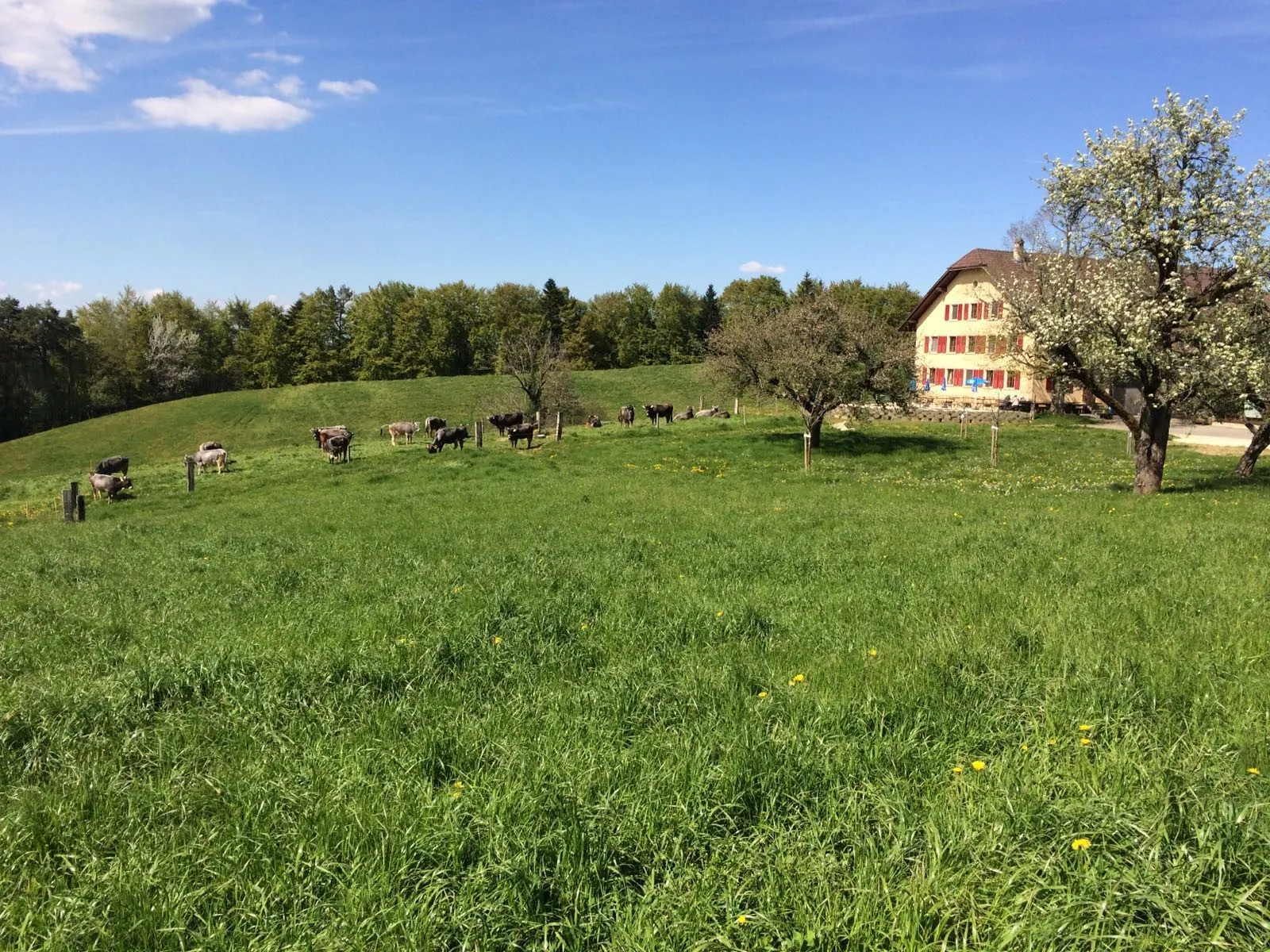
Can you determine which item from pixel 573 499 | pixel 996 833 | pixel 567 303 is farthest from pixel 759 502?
pixel 567 303

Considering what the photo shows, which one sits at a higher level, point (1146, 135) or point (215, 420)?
point (1146, 135)

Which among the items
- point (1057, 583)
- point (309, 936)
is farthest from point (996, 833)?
point (1057, 583)

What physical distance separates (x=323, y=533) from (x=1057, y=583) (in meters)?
13.8

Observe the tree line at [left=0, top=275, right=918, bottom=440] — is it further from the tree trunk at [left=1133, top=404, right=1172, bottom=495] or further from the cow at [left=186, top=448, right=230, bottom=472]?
the tree trunk at [left=1133, top=404, right=1172, bottom=495]

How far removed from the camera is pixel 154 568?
1216cm

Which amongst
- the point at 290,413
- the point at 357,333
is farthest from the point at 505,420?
the point at 357,333

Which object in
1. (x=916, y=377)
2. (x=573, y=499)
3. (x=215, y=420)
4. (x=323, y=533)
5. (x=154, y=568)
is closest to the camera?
(x=154, y=568)

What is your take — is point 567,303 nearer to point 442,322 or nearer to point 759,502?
point 442,322

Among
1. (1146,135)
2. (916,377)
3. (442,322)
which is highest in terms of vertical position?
(442,322)

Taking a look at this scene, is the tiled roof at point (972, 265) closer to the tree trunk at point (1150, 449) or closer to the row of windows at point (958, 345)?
the row of windows at point (958, 345)

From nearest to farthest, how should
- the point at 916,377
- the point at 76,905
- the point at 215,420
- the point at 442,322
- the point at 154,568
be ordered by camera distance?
the point at 76,905, the point at 154,568, the point at 916,377, the point at 215,420, the point at 442,322

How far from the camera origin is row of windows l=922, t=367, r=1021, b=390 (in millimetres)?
59594

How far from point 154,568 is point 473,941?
1141 cm

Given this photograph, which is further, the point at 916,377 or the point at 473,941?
the point at 916,377
